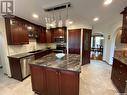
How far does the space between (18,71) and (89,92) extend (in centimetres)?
263

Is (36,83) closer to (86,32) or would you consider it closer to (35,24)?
(35,24)

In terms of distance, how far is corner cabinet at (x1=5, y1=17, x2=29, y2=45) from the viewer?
313cm

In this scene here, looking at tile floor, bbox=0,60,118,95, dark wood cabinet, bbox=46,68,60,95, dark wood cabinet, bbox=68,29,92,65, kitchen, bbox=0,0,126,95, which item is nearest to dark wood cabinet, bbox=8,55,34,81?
kitchen, bbox=0,0,126,95

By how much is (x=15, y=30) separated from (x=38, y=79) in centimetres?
223

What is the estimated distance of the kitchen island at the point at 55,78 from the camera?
180 centimetres

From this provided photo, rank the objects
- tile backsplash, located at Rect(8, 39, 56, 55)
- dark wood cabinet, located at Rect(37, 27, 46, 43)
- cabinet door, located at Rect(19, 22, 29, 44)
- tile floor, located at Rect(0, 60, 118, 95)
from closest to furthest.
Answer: tile floor, located at Rect(0, 60, 118, 95)
tile backsplash, located at Rect(8, 39, 56, 55)
cabinet door, located at Rect(19, 22, 29, 44)
dark wood cabinet, located at Rect(37, 27, 46, 43)

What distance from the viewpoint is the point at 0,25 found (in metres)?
3.21

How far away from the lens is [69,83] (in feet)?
6.03

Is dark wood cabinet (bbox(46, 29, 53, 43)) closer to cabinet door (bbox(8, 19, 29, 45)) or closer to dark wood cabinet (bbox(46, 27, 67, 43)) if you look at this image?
dark wood cabinet (bbox(46, 27, 67, 43))

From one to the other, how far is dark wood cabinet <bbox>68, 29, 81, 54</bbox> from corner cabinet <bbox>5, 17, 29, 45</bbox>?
2.64 m

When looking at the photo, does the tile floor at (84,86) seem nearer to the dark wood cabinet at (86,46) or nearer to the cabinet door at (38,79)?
the cabinet door at (38,79)

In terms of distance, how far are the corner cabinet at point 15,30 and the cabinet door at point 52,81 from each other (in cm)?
215

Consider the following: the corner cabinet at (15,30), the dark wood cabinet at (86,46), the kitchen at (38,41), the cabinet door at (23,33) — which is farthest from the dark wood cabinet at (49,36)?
the dark wood cabinet at (86,46)

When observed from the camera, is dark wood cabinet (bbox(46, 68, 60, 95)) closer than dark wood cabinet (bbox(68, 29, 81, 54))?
Yes
